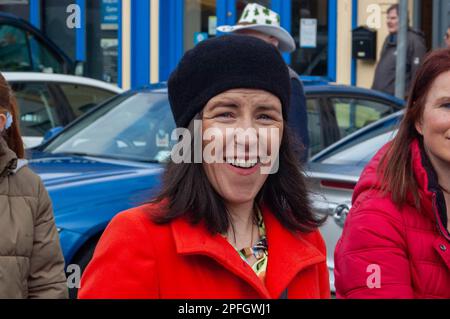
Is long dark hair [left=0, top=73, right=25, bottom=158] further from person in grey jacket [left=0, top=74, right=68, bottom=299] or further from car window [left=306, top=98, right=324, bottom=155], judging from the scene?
car window [left=306, top=98, right=324, bottom=155]

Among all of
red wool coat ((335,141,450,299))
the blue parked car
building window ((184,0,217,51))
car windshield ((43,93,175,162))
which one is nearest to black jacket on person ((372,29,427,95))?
building window ((184,0,217,51))

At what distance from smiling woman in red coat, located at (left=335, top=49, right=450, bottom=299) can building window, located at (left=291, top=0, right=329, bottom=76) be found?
12.1 meters

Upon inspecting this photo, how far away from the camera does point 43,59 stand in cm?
1165

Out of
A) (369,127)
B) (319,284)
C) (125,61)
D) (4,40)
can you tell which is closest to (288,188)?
(319,284)

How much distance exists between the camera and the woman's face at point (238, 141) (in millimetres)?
2461

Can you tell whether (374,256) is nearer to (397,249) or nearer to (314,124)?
(397,249)

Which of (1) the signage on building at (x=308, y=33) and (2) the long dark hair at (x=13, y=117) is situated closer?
(2) the long dark hair at (x=13, y=117)

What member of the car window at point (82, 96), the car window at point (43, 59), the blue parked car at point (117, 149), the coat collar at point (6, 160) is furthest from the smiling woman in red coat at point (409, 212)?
the car window at point (43, 59)

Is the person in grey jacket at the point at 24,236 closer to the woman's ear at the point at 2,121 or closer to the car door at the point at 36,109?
the woman's ear at the point at 2,121

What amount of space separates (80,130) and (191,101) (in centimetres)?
468

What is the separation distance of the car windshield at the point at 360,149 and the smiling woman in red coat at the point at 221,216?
132 inches

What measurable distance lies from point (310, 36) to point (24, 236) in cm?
1214

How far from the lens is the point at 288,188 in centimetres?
274
